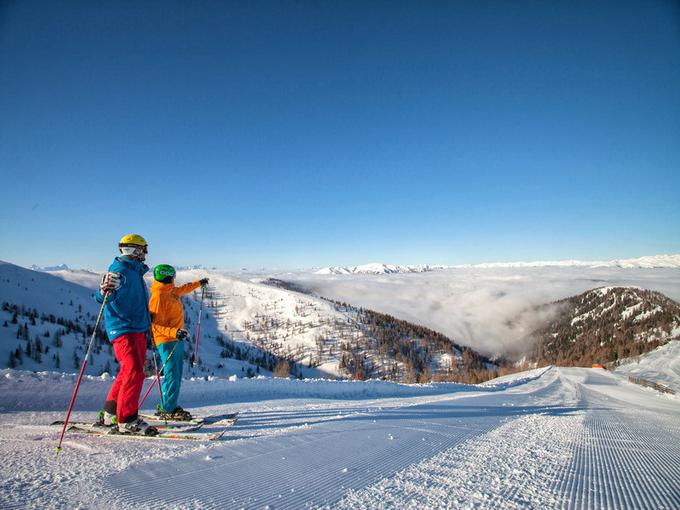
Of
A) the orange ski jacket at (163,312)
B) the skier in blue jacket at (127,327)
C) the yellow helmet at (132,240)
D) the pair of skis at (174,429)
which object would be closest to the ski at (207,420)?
the pair of skis at (174,429)

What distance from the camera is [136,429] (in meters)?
3.93

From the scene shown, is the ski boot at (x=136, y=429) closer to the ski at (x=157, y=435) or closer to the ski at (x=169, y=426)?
the ski at (x=157, y=435)

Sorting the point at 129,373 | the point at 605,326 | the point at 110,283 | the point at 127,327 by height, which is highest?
the point at 110,283

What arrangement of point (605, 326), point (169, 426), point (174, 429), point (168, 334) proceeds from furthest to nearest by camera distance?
point (605, 326), point (168, 334), point (169, 426), point (174, 429)

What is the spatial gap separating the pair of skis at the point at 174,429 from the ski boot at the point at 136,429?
0.04 m

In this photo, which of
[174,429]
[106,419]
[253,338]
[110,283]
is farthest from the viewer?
[253,338]

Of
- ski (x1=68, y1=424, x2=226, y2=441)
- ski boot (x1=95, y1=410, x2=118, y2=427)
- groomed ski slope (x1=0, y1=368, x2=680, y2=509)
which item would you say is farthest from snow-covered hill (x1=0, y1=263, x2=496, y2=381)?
groomed ski slope (x1=0, y1=368, x2=680, y2=509)

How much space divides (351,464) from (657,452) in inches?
149

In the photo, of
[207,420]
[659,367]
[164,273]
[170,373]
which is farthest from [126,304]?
[659,367]

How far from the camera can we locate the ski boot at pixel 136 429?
3.87 metres

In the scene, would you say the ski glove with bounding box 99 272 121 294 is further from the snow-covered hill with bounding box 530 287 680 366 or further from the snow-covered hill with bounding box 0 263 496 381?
the snow-covered hill with bounding box 530 287 680 366

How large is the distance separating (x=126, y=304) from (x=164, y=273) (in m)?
0.89

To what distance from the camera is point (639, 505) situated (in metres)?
2.41

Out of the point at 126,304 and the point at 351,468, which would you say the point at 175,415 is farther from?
the point at 351,468
